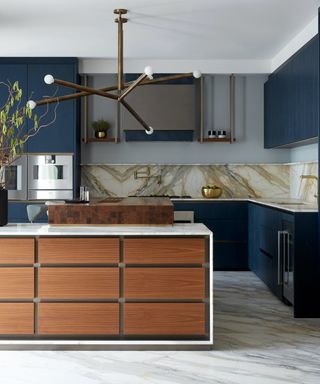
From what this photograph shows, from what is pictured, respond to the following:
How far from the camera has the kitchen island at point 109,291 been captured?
3.91 m

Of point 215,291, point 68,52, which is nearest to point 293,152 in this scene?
point 215,291

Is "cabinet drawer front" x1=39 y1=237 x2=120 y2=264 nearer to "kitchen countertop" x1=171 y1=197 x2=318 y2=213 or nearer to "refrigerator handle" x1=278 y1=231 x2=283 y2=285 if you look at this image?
"kitchen countertop" x1=171 y1=197 x2=318 y2=213

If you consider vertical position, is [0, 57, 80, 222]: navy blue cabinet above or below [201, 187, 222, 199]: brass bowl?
above

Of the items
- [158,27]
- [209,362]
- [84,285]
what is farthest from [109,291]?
[158,27]

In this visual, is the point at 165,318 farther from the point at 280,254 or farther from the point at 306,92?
the point at 306,92

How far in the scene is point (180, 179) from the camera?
7.91 metres

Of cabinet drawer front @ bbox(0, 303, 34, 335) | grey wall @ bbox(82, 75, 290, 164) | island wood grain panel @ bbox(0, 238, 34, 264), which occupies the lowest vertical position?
cabinet drawer front @ bbox(0, 303, 34, 335)

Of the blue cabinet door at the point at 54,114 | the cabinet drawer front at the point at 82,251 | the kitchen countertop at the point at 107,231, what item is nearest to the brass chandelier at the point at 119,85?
the kitchen countertop at the point at 107,231

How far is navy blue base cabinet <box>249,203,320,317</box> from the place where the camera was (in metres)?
4.86

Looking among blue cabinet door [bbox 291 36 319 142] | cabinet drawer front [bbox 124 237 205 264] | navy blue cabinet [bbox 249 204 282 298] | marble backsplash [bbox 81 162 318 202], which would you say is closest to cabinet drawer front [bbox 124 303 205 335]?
cabinet drawer front [bbox 124 237 205 264]

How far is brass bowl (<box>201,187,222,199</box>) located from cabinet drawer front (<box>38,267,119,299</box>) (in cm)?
370

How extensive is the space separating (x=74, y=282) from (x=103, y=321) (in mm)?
321

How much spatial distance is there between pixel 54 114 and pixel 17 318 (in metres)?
3.76

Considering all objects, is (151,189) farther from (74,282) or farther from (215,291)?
(74,282)
